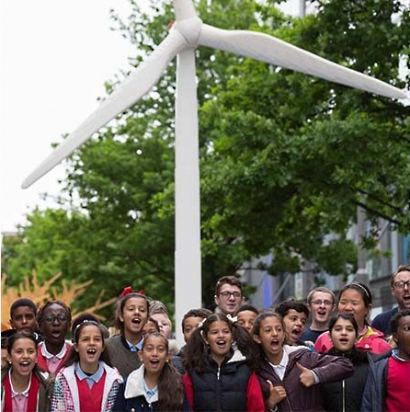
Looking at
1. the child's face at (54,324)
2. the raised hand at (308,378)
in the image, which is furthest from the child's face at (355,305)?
the child's face at (54,324)

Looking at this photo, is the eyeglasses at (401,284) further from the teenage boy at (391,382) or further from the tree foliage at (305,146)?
the tree foliage at (305,146)

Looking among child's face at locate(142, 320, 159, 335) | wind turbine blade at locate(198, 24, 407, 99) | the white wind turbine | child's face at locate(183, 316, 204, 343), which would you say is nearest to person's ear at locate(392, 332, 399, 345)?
child's face at locate(183, 316, 204, 343)

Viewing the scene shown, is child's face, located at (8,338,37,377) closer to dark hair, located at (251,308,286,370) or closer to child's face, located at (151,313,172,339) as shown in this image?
dark hair, located at (251,308,286,370)

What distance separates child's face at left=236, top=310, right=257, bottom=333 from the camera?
35.4 feet

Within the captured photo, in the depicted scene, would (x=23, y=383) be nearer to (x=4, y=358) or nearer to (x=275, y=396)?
(x=4, y=358)

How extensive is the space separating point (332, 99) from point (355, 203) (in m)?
2.11

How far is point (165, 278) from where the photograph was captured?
119 ft

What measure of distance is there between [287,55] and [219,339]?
8.85 metres

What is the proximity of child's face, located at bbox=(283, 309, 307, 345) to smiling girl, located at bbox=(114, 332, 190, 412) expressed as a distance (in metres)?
1.46

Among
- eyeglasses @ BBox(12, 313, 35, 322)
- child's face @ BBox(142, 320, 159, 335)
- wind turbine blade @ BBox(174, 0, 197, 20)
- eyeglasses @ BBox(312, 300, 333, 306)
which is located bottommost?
child's face @ BBox(142, 320, 159, 335)

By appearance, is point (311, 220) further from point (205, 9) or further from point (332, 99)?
point (205, 9)

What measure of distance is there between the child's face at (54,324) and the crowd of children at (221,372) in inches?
12.3

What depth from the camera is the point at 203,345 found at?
9742 mm

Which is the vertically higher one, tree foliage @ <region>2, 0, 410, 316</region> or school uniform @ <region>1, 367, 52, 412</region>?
tree foliage @ <region>2, 0, 410, 316</region>
